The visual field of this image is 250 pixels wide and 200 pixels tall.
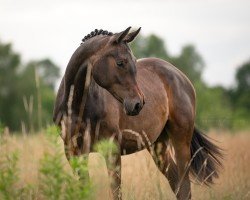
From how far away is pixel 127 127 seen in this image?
7.55 m

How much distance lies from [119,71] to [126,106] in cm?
41

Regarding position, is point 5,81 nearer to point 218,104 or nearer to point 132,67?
point 218,104

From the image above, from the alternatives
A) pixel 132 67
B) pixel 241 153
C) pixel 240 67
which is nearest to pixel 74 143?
pixel 132 67

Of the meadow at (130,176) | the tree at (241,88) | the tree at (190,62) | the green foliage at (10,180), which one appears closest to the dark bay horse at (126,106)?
the meadow at (130,176)

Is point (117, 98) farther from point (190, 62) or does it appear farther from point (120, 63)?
point (190, 62)

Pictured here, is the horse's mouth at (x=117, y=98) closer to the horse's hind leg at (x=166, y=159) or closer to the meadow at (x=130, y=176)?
the meadow at (x=130, y=176)

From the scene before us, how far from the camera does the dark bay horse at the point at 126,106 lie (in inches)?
260

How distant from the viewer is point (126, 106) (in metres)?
6.43

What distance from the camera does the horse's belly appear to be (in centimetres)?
764

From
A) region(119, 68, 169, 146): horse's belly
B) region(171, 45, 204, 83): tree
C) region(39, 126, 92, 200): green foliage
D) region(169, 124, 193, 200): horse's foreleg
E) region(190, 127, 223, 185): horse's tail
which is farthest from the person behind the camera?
region(171, 45, 204, 83): tree

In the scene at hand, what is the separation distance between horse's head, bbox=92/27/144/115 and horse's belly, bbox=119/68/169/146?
3.09 feet

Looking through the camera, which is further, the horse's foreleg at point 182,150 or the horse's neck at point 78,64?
the horse's foreleg at point 182,150

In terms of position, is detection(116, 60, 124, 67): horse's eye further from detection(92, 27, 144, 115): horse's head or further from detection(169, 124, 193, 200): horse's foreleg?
detection(169, 124, 193, 200): horse's foreleg

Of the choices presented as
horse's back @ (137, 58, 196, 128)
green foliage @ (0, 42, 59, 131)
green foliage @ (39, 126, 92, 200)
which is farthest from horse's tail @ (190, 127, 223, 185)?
green foliage @ (0, 42, 59, 131)
